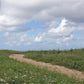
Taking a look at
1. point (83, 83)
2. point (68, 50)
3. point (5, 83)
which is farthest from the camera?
point (68, 50)

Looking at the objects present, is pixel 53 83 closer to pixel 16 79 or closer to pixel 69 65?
pixel 16 79

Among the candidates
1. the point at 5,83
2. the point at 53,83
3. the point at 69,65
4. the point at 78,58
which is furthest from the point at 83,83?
the point at 78,58

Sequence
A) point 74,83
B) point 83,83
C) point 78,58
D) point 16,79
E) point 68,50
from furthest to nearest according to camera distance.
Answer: point 68,50
point 78,58
point 83,83
point 74,83
point 16,79

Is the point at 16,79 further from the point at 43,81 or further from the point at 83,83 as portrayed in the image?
the point at 83,83

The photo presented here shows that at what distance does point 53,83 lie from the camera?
344 inches

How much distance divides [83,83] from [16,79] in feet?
17.3

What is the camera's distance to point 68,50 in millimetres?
30578

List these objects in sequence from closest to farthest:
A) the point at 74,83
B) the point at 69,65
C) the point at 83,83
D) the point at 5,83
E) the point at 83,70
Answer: the point at 5,83 < the point at 74,83 < the point at 83,83 < the point at 83,70 < the point at 69,65

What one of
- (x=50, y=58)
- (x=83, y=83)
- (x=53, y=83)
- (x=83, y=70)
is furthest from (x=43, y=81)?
(x=50, y=58)

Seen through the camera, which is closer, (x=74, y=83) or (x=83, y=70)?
(x=74, y=83)

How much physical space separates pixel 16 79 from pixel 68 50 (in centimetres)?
2317

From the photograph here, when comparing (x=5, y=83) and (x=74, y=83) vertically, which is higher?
(x=5, y=83)

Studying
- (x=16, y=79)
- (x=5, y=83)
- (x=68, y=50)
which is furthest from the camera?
(x=68, y=50)

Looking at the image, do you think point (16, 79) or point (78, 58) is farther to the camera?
point (78, 58)
